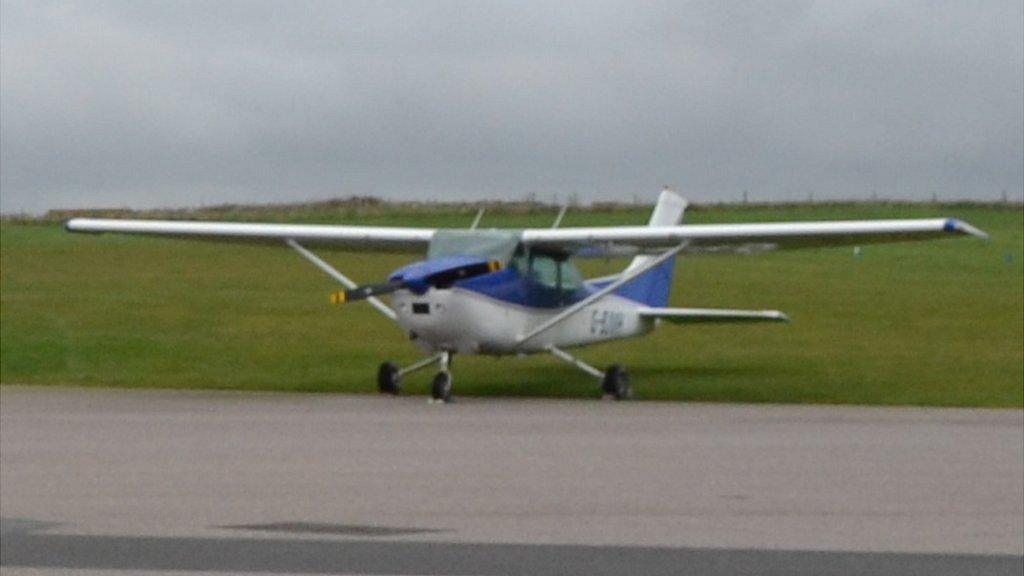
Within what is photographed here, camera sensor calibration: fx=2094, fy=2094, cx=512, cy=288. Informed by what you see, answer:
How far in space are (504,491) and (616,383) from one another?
11.2 meters

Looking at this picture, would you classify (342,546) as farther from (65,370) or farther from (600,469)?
(65,370)

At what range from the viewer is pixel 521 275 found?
24781 millimetres

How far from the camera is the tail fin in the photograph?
2745 centimetres

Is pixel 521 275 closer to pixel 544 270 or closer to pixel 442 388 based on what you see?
pixel 544 270

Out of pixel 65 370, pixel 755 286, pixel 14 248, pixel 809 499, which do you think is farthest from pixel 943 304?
pixel 809 499

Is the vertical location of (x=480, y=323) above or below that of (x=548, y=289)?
below

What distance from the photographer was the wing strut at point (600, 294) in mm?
24781

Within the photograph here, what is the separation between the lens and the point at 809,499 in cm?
1277

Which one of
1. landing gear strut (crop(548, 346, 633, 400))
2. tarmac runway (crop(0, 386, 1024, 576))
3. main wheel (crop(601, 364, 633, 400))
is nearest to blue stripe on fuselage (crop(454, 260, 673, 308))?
landing gear strut (crop(548, 346, 633, 400))

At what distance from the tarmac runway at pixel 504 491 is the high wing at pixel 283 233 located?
523cm

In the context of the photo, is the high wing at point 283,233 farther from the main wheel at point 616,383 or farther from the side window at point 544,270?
the main wheel at point 616,383

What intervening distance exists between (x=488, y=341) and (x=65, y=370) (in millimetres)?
6343

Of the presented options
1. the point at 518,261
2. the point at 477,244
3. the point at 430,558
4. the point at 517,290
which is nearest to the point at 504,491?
the point at 430,558

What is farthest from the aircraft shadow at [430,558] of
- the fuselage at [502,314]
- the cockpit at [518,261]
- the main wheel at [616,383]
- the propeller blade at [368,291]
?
the main wheel at [616,383]
